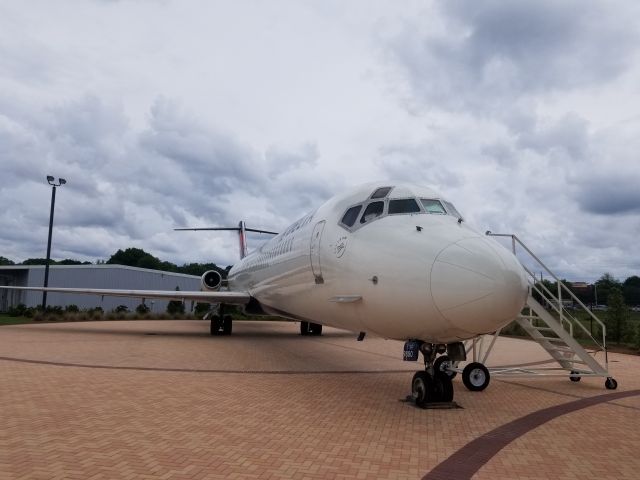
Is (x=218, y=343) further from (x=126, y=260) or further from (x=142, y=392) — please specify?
(x=126, y=260)

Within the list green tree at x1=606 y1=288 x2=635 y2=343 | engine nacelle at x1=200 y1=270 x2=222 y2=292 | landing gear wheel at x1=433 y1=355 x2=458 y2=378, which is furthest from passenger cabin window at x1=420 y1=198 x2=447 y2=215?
green tree at x1=606 y1=288 x2=635 y2=343

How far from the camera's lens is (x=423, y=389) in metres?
7.46

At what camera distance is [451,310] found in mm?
5938

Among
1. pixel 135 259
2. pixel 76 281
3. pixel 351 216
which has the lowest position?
pixel 76 281

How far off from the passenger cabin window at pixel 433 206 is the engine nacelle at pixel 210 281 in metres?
17.7

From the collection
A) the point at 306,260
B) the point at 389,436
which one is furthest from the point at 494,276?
the point at 306,260

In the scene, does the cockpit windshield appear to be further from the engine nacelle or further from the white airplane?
the engine nacelle

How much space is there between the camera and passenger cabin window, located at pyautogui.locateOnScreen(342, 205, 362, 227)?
8.38 metres

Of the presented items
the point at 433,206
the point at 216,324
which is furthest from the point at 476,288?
the point at 216,324

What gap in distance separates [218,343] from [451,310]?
13.3 metres

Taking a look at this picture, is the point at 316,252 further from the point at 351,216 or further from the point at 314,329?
the point at 314,329

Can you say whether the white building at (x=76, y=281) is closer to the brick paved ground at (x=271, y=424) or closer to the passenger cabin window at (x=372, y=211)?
the brick paved ground at (x=271, y=424)

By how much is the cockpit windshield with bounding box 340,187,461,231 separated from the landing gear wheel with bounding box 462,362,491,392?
10.7ft

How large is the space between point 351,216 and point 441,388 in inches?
122
